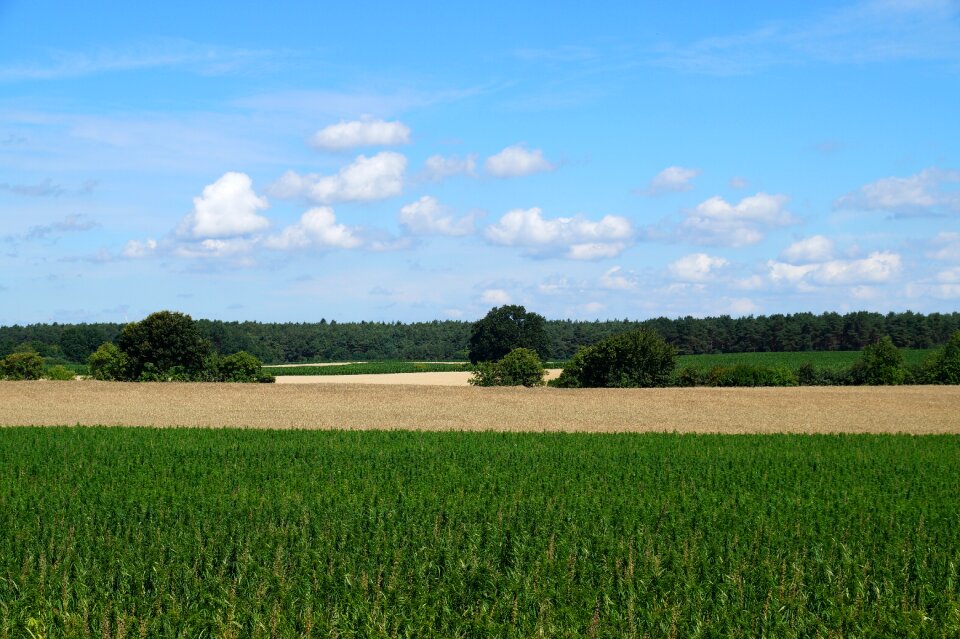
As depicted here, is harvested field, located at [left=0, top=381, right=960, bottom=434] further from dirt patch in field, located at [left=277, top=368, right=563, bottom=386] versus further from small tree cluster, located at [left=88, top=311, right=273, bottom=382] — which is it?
dirt patch in field, located at [left=277, top=368, right=563, bottom=386]

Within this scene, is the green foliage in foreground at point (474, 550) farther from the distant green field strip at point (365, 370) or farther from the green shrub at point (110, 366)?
the distant green field strip at point (365, 370)

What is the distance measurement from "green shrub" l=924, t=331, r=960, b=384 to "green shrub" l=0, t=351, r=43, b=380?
56.9m

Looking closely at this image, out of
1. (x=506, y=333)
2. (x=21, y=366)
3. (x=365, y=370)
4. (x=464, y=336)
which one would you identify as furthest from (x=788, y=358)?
(x=21, y=366)

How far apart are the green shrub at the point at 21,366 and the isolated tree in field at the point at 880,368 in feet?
175

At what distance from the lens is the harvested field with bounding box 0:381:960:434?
113ft

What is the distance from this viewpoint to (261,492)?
17188 mm

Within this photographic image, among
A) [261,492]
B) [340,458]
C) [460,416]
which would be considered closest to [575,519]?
[261,492]

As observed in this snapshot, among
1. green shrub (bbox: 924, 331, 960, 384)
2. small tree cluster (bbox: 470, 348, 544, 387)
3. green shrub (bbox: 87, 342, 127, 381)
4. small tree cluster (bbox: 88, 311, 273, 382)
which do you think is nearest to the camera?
small tree cluster (bbox: 88, 311, 273, 382)

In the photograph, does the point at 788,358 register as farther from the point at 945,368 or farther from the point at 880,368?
the point at 945,368

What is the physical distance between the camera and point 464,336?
129 m

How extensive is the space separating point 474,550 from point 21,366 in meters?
55.9

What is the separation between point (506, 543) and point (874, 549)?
513 cm

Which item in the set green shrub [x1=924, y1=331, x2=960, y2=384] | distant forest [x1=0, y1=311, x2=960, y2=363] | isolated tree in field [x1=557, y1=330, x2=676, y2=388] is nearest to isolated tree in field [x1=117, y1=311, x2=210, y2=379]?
isolated tree in field [x1=557, y1=330, x2=676, y2=388]

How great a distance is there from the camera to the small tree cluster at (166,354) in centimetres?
5303
